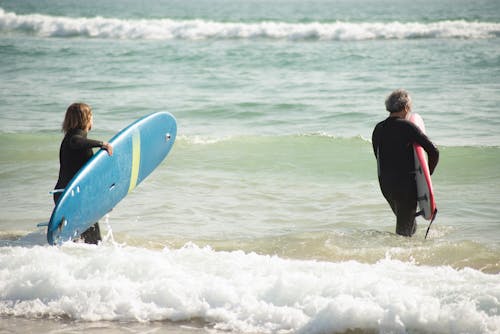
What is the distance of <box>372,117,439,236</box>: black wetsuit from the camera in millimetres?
5457

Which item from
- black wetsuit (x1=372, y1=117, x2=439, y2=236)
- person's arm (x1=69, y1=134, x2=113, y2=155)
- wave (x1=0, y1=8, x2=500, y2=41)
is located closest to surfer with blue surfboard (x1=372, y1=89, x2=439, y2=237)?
black wetsuit (x1=372, y1=117, x2=439, y2=236)

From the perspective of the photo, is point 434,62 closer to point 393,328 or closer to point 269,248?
point 269,248

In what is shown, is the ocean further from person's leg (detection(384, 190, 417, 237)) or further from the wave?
the wave

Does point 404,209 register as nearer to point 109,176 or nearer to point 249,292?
point 249,292

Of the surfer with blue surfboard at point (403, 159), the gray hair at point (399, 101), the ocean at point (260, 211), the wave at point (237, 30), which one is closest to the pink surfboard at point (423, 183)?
the surfer with blue surfboard at point (403, 159)

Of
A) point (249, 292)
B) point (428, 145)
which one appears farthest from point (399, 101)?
point (249, 292)

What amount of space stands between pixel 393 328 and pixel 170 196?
4136 millimetres

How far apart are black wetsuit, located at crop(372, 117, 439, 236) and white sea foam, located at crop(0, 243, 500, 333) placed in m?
0.50

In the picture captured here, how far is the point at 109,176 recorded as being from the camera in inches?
232

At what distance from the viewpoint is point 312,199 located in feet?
26.1

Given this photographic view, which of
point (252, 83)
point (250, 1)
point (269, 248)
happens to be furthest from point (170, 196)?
point (250, 1)

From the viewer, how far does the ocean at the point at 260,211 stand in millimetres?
4641

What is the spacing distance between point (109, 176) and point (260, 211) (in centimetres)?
204

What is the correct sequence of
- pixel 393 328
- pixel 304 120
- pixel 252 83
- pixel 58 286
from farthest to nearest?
1. pixel 252 83
2. pixel 304 120
3. pixel 58 286
4. pixel 393 328
